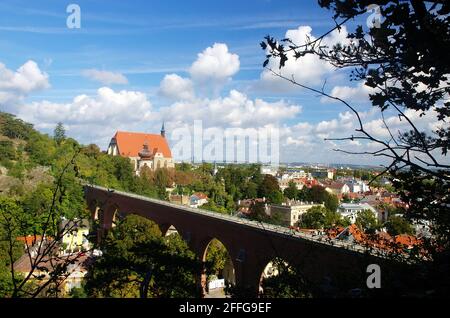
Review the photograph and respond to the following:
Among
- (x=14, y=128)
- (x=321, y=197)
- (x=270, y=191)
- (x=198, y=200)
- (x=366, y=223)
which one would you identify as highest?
(x=14, y=128)

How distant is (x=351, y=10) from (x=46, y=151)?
40.3m

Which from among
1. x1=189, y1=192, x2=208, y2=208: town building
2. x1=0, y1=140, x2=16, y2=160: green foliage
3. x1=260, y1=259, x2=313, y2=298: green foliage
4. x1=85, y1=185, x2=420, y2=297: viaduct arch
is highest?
x1=0, y1=140, x2=16, y2=160: green foliage

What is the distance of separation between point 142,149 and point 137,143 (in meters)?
1.83

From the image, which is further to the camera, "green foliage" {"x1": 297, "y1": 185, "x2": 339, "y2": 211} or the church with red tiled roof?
the church with red tiled roof

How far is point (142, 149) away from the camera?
164 feet

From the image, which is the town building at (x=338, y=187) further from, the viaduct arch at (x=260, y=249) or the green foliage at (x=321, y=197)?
the viaduct arch at (x=260, y=249)

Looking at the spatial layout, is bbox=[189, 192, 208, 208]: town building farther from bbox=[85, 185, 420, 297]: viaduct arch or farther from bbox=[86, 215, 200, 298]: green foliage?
bbox=[86, 215, 200, 298]: green foliage

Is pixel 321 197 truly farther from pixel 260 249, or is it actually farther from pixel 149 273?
pixel 149 273

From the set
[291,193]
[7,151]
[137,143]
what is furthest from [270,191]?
[7,151]

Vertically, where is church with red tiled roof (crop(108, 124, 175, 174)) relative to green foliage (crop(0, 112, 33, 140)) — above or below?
below

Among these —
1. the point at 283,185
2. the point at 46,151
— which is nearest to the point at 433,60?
the point at 46,151

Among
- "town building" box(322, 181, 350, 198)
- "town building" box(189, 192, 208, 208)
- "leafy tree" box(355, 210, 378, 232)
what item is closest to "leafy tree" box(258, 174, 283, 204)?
"town building" box(189, 192, 208, 208)

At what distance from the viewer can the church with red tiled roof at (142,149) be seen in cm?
4894

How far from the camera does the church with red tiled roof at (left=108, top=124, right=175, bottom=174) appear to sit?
48.9 m
